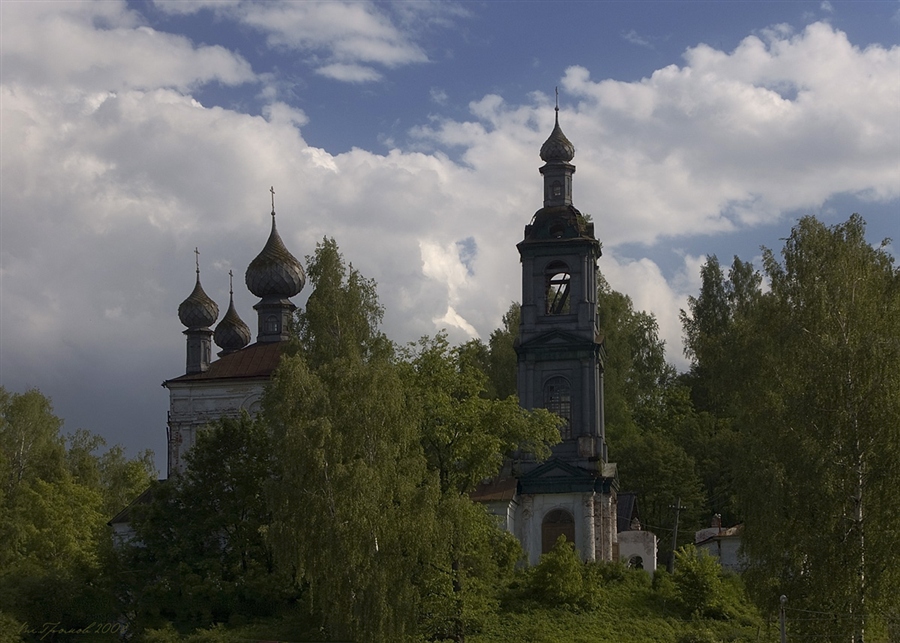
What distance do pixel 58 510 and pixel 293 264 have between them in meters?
12.2

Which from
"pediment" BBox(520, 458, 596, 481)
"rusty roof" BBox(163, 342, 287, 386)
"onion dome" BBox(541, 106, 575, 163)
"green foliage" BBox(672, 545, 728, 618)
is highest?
"onion dome" BBox(541, 106, 575, 163)

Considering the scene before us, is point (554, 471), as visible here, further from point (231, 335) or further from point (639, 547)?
point (231, 335)

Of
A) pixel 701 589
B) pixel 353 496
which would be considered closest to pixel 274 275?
pixel 701 589

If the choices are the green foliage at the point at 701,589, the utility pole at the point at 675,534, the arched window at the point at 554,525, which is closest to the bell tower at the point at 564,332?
the arched window at the point at 554,525

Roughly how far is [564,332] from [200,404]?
1302 centimetres

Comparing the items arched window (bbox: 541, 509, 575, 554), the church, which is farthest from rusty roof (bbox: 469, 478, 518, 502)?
arched window (bbox: 541, 509, 575, 554)

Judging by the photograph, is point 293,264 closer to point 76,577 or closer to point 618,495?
point 618,495

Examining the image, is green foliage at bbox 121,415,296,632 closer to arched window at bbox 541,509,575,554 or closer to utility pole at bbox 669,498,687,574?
arched window at bbox 541,509,575,554

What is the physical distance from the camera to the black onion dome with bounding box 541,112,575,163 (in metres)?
47.8

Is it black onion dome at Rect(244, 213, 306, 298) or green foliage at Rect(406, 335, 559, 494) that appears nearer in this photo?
green foliage at Rect(406, 335, 559, 494)

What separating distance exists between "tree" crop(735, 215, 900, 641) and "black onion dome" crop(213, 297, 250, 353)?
31832mm

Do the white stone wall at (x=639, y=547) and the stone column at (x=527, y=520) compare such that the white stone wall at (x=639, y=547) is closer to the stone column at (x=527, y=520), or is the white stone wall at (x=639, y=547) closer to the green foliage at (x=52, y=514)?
the stone column at (x=527, y=520)

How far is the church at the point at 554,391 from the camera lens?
4397cm

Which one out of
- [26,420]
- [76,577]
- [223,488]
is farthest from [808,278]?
[26,420]
